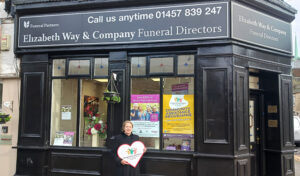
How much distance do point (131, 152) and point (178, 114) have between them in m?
1.98

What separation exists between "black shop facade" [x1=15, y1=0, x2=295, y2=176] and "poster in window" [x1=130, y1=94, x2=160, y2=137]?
0.02 m

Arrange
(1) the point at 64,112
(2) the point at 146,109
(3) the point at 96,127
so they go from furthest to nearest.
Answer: (1) the point at 64,112 → (3) the point at 96,127 → (2) the point at 146,109

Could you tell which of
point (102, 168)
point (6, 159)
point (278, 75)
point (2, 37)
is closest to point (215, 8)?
point (278, 75)

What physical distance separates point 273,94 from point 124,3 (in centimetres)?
449

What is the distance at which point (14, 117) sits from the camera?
26.9 feet

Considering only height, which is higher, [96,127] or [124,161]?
[96,127]

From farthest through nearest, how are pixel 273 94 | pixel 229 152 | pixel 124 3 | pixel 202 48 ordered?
pixel 273 94 < pixel 124 3 < pixel 202 48 < pixel 229 152

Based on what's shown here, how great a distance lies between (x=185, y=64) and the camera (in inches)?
287

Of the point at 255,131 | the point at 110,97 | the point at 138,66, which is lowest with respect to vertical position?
the point at 255,131

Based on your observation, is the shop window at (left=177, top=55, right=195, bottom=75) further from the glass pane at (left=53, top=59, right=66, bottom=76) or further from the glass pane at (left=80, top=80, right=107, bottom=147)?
the glass pane at (left=53, top=59, right=66, bottom=76)

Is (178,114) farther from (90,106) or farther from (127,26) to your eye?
(127,26)

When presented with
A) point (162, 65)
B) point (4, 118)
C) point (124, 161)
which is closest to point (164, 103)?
point (162, 65)

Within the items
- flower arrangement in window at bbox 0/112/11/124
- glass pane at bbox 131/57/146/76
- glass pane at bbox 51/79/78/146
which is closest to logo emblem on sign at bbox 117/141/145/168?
glass pane at bbox 131/57/146/76

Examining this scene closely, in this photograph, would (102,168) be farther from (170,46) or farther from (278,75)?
(278,75)
